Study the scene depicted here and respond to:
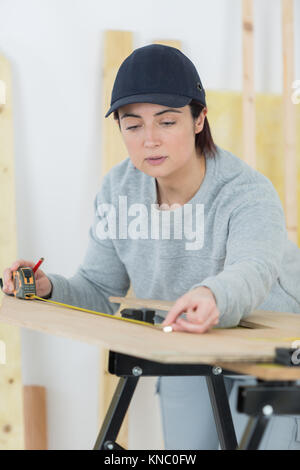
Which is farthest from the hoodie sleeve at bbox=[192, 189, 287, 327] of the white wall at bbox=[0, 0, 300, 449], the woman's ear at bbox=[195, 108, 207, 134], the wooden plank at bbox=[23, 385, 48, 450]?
the wooden plank at bbox=[23, 385, 48, 450]

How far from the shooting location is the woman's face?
1.35m

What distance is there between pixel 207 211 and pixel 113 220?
34 centimetres

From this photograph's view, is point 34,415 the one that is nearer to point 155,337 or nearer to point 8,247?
point 8,247

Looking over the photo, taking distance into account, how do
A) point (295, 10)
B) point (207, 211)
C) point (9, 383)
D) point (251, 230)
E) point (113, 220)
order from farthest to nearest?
point (295, 10) < point (9, 383) < point (113, 220) < point (207, 211) < point (251, 230)

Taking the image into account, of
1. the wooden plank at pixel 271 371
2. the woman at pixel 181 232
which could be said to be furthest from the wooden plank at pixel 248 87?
the wooden plank at pixel 271 371

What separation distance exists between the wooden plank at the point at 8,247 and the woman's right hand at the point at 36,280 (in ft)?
2.68

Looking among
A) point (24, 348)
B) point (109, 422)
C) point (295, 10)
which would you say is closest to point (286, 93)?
point (295, 10)

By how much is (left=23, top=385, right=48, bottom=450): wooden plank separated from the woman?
30.4 inches

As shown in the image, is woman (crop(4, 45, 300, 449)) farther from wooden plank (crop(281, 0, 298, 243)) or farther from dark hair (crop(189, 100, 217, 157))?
wooden plank (crop(281, 0, 298, 243))

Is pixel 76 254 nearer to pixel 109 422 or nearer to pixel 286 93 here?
pixel 286 93

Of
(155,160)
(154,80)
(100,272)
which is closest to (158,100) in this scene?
(154,80)

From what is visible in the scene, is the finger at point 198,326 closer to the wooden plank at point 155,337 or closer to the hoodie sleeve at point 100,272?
the wooden plank at point 155,337

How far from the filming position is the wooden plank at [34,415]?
2.41 m

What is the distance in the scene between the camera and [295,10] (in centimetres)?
243
